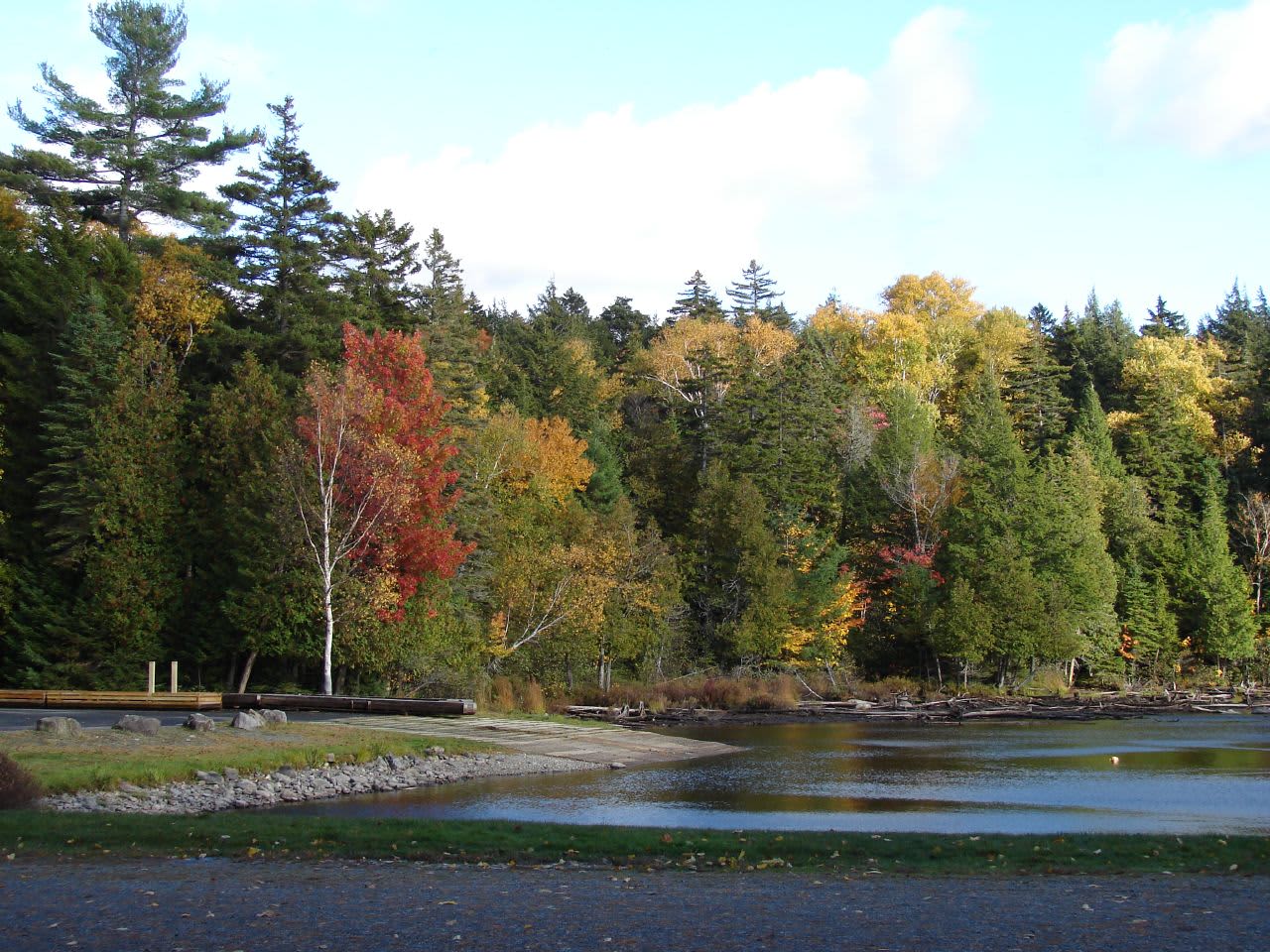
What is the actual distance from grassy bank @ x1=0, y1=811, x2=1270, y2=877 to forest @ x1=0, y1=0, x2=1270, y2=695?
23.6 meters

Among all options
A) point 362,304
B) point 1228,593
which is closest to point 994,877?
point 362,304

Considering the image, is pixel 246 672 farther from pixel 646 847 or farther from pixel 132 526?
pixel 646 847

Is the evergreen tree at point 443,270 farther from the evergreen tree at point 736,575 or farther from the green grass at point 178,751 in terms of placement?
the green grass at point 178,751

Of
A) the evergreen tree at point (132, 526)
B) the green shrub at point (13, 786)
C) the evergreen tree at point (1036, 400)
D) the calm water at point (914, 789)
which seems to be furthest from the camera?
the evergreen tree at point (1036, 400)

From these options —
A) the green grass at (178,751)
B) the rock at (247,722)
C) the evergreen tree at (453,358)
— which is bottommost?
the green grass at (178,751)

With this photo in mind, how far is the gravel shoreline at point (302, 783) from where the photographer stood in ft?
72.7

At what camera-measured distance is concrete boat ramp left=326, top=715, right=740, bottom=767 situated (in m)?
35.7

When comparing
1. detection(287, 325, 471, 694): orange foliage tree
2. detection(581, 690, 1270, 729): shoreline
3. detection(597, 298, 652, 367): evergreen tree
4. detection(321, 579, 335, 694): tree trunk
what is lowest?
detection(581, 690, 1270, 729): shoreline

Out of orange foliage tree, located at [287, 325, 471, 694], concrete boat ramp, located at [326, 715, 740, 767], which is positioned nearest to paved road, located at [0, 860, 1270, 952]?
concrete boat ramp, located at [326, 715, 740, 767]

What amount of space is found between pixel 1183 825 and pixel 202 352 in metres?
44.8

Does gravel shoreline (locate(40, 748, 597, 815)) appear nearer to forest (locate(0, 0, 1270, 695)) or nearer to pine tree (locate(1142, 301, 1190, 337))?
forest (locate(0, 0, 1270, 695))

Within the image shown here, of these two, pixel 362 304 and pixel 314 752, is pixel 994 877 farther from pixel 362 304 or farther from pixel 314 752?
pixel 362 304

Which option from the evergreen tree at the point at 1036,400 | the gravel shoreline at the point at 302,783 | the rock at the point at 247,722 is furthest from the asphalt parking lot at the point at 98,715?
the evergreen tree at the point at 1036,400

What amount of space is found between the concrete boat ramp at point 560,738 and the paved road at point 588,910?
21441 mm
